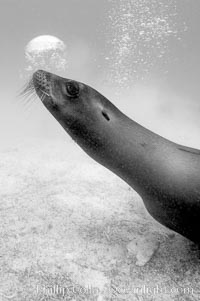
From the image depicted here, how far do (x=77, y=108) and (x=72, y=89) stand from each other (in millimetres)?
187

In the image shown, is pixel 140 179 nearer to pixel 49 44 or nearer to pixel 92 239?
pixel 92 239

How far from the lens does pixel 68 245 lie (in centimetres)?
304

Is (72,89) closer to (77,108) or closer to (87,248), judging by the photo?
(77,108)

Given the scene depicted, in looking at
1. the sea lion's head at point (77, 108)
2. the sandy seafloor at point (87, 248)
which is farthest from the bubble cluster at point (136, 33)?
the sea lion's head at point (77, 108)

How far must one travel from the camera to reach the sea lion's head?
2.94m

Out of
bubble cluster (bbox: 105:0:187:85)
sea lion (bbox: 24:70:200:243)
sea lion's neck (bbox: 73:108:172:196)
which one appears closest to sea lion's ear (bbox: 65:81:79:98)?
sea lion (bbox: 24:70:200:243)

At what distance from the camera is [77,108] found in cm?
296

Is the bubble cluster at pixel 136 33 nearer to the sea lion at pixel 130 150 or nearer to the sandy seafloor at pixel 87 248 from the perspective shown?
the sandy seafloor at pixel 87 248

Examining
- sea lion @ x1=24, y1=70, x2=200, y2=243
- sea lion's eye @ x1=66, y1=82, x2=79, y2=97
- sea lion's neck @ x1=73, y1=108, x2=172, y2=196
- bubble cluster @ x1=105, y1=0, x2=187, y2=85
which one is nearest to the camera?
sea lion @ x1=24, y1=70, x2=200, y2=243

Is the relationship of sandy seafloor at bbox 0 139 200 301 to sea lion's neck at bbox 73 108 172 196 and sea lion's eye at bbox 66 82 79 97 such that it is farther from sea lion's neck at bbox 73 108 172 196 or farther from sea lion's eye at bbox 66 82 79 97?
sea lion's eye at bbox 66 82 79 97

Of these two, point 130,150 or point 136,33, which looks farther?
point 136,33

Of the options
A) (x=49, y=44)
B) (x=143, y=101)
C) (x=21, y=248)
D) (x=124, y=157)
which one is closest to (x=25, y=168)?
(x=21, y=248)

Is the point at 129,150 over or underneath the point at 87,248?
over

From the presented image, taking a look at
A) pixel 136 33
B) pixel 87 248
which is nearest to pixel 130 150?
pixel 87 248
